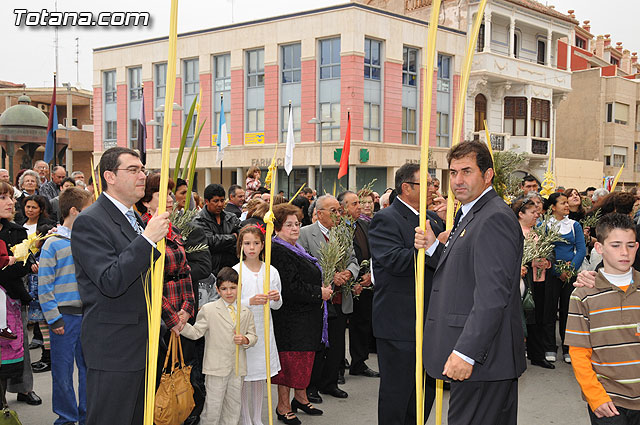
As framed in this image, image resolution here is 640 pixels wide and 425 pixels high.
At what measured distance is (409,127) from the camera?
31016 mm

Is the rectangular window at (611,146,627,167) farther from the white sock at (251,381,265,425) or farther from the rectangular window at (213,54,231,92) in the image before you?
the white sock at (251,381,265,425)

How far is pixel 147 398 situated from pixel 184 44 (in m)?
32.7

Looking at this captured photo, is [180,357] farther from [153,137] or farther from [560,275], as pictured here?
[153,137]

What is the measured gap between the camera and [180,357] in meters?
4.84

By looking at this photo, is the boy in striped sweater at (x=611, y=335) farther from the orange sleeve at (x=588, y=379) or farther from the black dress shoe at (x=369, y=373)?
the black dress shoe at (x=369, y=373)

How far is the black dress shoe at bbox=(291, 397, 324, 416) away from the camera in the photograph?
19.5 feet

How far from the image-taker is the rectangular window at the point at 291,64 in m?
30.0

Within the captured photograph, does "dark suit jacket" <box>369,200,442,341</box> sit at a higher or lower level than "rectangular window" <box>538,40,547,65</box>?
lower

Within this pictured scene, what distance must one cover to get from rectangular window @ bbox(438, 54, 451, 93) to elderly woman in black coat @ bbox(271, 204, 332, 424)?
1067 inches

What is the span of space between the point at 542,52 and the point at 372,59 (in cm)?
1148

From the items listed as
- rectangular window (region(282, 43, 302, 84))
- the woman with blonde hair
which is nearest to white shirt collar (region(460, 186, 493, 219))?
the woman with blonde hair

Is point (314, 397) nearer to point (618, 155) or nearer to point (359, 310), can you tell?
point (359, 310)

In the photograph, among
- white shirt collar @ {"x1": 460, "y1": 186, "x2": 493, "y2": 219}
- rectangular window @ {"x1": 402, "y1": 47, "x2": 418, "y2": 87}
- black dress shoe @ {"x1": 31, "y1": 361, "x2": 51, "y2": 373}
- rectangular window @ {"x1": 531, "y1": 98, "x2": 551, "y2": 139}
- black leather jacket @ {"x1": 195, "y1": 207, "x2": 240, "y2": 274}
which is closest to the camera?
white shirt collar @ {"x1": 460, "y1": 186, "x2": 493, "y2": 219}

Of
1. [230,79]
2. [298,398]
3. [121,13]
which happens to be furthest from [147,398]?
[230,79]
